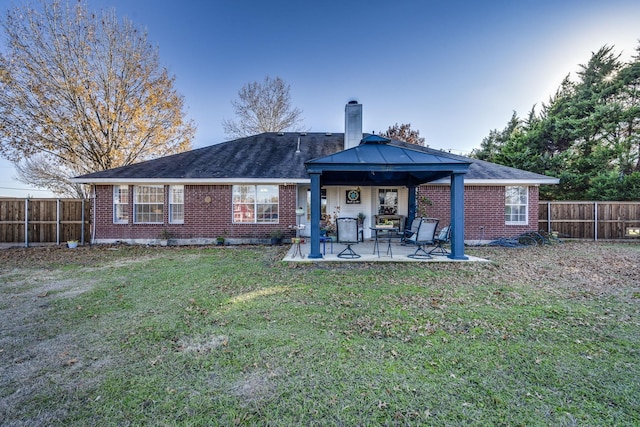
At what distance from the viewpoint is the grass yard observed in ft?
7.00

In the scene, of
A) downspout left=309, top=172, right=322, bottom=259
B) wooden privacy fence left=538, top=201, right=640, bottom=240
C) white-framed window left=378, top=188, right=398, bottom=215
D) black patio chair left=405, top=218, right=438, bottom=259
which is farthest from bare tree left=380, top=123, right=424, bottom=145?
downspout left=309, top=172, right=322, bottom=259

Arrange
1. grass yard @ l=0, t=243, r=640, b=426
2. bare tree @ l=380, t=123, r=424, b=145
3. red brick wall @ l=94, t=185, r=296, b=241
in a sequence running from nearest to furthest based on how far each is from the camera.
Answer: grass yard @ l=0, t=243, r=640, b=426 → red brick wall @ l=94, t=185, r=296, b=241 → bare tree @ l=380, t=123, r=424, b=145

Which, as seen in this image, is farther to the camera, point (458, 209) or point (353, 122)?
point (353, 122)

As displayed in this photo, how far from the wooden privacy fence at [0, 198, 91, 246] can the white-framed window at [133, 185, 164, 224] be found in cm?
234

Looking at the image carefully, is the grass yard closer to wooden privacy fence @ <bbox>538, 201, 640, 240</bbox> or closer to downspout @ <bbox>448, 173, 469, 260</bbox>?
downspout @ <bbox>448, 173, 469, 260</bbox>

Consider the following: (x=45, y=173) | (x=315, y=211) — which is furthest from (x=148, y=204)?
(x=45, y=173)

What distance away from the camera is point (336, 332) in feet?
11.4

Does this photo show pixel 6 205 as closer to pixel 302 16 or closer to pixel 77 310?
pixel 77 310

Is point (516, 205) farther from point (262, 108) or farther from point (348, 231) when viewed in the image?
point (262, 108)

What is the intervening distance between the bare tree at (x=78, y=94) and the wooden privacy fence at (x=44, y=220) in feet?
17.0

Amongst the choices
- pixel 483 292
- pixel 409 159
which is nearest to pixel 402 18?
pixel 409 159

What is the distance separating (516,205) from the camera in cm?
1203

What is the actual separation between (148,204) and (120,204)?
3.81ft

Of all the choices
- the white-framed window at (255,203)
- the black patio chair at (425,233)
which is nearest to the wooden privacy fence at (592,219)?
the black patio chair at (425,233)
